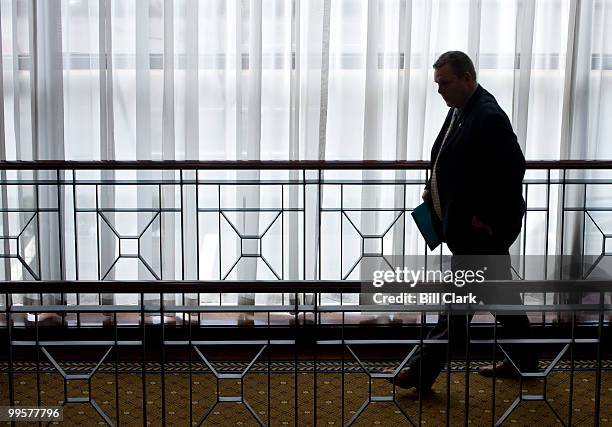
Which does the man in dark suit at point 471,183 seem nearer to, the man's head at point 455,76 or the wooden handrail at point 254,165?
the man's head at point 455,76

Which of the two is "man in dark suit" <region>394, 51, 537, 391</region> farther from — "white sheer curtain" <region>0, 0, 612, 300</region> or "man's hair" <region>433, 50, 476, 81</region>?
"white sheer curtain" <region>0, 0, 612, 300</region>

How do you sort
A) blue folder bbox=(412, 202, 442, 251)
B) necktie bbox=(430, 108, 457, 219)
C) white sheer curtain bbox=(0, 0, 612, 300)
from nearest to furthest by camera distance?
1. necktie bbox=(430, 108, 457, 219)
2. blue folder bbox=(412, 202, 442, 251)
3. white sheer curtain bbox=(0, 0, 612, 300)

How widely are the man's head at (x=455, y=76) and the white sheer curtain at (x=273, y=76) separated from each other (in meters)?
1.37

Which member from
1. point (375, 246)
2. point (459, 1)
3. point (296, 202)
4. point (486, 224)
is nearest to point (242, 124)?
point (296, 202)

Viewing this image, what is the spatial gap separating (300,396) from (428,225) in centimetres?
103

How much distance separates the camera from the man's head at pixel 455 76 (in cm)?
422

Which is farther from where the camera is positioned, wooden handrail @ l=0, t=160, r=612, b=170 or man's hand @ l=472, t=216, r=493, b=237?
wooden handrail @ l=0, t=160, r=612, b=170

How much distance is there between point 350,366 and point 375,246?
100 centimetres

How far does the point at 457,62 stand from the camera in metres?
4.22

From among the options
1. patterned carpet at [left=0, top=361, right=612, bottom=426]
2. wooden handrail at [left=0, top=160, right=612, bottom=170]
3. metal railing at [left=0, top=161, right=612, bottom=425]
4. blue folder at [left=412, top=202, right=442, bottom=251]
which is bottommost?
patterned carpet at [left=0, top=361, right=612, bottom=426]

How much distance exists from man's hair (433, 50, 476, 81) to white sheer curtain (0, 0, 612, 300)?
1398 millimetres

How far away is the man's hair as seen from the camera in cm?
421

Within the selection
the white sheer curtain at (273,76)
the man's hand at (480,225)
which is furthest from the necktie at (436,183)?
the white sheer curtain at (273,76)

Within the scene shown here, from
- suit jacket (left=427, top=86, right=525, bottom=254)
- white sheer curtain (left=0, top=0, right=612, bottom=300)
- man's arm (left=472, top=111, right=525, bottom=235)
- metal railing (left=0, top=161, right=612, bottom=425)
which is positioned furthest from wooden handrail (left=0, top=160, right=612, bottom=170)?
man's arm (left=472, top=111, right=525, bottom=235)
